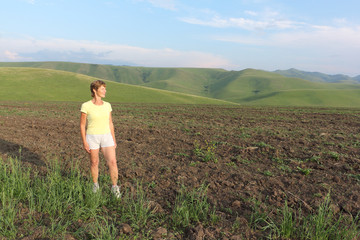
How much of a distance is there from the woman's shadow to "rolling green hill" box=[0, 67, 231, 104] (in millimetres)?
41112

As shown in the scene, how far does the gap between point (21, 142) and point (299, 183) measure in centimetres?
973

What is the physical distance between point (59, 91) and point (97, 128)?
57.6 m

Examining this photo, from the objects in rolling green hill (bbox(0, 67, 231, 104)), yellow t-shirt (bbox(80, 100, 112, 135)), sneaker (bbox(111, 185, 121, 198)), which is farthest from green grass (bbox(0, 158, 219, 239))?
rolling green hill (bbox(0, 67, 231, 104))

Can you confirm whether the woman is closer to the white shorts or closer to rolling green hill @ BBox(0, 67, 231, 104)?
the white shorts

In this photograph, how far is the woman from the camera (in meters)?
4.97

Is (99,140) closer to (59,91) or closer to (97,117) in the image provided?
(97,117)

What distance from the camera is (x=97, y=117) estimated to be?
199 inches

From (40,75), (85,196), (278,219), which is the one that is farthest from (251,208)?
(40,75)

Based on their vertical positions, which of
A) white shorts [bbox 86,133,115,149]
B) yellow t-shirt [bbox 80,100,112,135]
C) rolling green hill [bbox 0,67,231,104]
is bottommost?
rolling green hill [bbox 0,67,231,104]

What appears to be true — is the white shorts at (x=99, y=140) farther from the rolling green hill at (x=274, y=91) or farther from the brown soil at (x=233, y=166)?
the rolling green hill at (x=274, y=91)

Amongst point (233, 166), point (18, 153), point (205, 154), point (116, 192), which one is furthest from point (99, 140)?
point (18, 153)

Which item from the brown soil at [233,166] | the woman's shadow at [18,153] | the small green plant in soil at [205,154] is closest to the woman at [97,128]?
the brown soil at [233,166]

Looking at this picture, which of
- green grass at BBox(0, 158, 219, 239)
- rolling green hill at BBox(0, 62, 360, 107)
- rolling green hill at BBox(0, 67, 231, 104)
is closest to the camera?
green grass at BBox(0, 158, 219, 239)

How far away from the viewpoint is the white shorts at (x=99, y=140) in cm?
514
